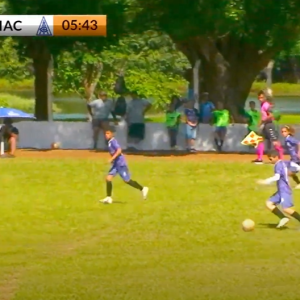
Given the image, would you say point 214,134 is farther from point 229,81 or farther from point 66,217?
point 66,217

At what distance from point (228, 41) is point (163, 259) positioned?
18965 mm

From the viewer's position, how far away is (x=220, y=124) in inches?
1151

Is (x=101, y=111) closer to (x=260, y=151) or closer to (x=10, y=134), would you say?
(x=10, y=134)

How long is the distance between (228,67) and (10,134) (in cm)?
763

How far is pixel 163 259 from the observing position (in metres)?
13.9

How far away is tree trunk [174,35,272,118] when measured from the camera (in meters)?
31.9

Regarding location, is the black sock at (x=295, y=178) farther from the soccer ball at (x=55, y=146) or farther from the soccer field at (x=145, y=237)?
the soccer ball at (x=55, y=146)

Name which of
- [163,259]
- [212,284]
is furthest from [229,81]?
[212,284]

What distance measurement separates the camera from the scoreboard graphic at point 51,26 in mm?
16891

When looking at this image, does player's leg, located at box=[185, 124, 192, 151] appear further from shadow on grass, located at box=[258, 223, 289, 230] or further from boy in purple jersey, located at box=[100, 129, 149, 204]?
shadow on grass, located at box=[258, 223, 289, 230]

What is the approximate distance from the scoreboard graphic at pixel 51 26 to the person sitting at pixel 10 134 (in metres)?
9.64

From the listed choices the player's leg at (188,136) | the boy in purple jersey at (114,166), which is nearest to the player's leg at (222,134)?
the player's leg at (188,136)

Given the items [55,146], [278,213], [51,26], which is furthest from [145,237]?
[55,146]

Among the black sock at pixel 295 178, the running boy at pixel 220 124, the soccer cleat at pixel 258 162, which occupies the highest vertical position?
the running boy at pixel 220 124
